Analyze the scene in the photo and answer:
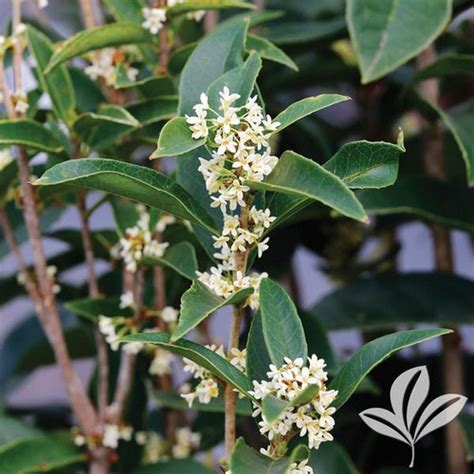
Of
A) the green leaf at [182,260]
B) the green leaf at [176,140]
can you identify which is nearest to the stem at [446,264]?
the green leaf at [182,260]

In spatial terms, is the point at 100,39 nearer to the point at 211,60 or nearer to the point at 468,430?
the point at 211,60

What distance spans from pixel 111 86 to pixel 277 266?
40 centimetres

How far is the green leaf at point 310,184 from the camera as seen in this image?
0.50 metres

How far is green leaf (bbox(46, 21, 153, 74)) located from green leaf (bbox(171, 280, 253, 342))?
0.26 metres

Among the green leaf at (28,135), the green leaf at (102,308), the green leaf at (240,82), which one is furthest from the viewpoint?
the green leaf at (102,308)

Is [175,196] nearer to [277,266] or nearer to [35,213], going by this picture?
[35,213]

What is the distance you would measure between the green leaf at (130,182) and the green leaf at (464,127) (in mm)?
333

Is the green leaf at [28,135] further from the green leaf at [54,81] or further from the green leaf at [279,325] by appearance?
the green leaf at [279,325]

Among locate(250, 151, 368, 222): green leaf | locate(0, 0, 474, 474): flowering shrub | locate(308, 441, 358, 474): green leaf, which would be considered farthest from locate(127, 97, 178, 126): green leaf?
locate(308, 441, 358, 474): green leaf

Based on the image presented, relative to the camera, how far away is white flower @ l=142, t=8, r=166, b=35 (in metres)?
0.78

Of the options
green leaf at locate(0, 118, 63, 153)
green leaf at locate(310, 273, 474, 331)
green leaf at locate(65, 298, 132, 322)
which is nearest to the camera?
green leaf at locate(0, 118, 63, 153)

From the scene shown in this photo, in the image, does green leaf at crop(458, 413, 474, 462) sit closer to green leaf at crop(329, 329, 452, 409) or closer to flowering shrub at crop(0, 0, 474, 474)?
flowering shrub at crop(0, 0, 474, 474)

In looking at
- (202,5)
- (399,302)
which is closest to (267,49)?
(202,5)

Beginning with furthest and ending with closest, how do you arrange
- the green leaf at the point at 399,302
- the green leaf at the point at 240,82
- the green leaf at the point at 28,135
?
the green leaf at the point at 399,302 → the green leaf at the point at 28,135 → the green leaf at the point at 240,82
